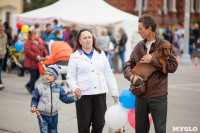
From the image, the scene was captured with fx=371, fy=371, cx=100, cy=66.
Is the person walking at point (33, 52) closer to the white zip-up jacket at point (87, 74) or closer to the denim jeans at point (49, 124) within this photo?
the denim jeans at point (49, 124)

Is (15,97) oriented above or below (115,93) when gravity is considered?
below

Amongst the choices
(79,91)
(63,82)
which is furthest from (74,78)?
(63,82)

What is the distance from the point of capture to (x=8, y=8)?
4881 cm

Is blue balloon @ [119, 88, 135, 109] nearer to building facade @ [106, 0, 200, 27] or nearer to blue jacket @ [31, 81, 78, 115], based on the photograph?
blue jacket @ [31, 81, 78, 115]

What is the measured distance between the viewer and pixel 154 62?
4113mm

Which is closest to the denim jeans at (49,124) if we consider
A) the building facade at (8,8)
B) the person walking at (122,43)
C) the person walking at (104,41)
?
the person walking at (104,41)

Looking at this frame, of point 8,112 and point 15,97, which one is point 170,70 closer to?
point 8,112

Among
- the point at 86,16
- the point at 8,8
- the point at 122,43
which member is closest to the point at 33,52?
the point at 122,43

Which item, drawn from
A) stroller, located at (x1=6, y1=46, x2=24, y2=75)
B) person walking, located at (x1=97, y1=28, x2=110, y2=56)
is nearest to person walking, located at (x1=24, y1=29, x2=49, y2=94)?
stroller, located at (x1=6, y1=46, x2=24, y2=75)

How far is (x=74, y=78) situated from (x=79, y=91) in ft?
0.81

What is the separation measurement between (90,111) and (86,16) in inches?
543

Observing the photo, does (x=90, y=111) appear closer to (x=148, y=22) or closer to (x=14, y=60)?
(x=148, y=22)

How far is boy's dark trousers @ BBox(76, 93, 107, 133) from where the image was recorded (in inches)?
191

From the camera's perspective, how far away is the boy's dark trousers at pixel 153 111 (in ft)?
14.1
